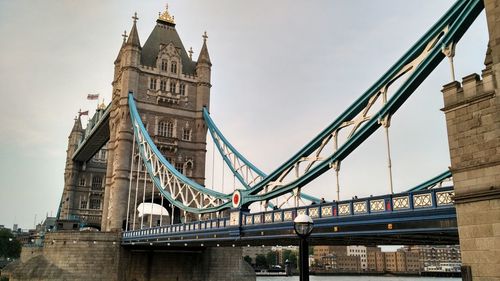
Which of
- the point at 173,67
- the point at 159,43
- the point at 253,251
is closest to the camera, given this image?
the point at 173,67

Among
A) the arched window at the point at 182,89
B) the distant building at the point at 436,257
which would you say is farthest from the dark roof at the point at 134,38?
the distant building at the point at 436,257

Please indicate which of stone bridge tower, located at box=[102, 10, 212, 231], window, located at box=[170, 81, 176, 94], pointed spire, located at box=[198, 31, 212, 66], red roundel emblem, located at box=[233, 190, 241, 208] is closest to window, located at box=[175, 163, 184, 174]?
stone bridge tower, located at box=[102, 10, 212, 231]

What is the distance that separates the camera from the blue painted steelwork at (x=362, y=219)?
532 inches

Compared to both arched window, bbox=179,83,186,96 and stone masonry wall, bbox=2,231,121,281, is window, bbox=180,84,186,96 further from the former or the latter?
stone masonry wall, bbox=2,231,121,281

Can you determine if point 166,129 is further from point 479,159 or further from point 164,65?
point 479,159

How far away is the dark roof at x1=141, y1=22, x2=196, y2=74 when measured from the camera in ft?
163

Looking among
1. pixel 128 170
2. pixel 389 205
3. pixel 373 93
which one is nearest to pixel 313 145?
pixel 373 93

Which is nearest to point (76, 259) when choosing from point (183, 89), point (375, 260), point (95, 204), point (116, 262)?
point (116, 262)

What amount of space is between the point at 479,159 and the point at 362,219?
636 cm

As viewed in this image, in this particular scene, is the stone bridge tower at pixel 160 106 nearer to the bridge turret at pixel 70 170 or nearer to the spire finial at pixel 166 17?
the spire finial at pixel 166 17

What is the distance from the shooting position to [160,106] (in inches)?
1893

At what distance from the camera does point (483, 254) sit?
10.2 metres

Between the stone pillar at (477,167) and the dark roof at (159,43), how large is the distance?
4143 cm

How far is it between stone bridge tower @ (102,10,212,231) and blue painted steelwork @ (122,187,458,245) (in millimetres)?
21140
